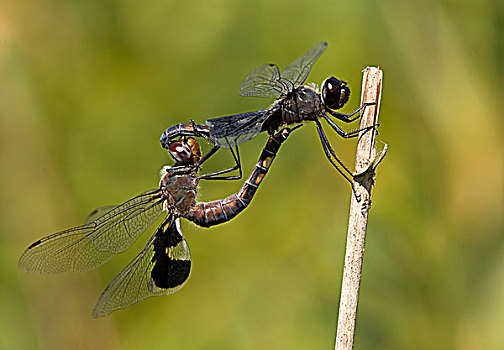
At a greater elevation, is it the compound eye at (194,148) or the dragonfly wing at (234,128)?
the compound eye at (194,148)

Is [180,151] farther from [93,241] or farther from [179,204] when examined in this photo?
[93,241]

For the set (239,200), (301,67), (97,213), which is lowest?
(239,200)

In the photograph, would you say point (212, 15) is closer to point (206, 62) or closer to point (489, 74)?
point (206, 62)

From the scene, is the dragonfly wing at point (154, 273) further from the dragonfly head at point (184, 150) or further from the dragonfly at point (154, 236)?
the dragonfly head at point (184, 150)

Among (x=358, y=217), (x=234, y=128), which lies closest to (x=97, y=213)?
(x=234, y=128)

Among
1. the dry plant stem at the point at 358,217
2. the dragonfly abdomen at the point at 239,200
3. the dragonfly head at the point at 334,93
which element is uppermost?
the dragonfly head at the point at 334,93

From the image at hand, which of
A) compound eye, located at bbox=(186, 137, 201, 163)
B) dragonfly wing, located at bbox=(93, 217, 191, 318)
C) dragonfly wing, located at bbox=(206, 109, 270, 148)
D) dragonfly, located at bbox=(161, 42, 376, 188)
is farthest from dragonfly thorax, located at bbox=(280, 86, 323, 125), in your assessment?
dragonfly wing, located at bbox=(93, 217, 191, 318)

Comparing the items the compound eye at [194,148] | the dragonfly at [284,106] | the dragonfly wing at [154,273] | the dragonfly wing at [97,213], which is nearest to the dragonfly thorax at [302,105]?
the dragonfly at [284,106]

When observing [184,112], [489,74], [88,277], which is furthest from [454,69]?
[88,277]
